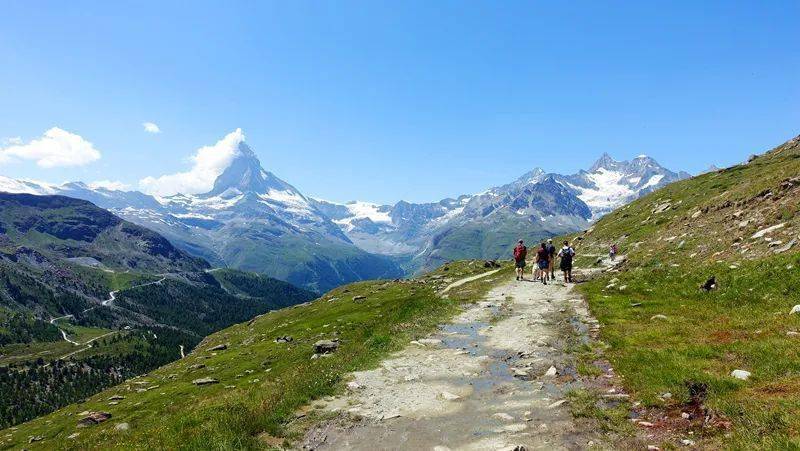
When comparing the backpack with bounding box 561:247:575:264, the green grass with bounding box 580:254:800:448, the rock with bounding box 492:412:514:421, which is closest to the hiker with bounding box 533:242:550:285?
the backpack with bounding box 561:247:575:264

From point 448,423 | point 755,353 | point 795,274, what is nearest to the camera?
point 448,423

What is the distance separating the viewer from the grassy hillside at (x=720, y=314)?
36.1 ft

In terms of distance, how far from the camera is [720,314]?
824 inches

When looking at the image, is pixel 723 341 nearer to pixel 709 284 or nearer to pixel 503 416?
pixel 503 416

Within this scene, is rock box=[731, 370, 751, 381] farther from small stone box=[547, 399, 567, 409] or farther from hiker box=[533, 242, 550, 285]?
hiker box=[533, 242, 550, 285]

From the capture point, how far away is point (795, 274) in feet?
72.9

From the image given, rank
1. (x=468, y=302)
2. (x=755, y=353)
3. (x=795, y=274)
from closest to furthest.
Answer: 1. (x=755, y=353)
2. (x=795, y=274)
3. (x=468, y=302)

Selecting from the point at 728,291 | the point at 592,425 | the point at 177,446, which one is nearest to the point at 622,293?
→ the point at 728,291

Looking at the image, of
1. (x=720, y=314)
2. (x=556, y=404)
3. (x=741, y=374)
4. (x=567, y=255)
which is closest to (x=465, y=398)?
(x=556, y=404)

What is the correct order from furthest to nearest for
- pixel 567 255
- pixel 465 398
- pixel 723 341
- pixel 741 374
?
pixel 567 255, pixel 723 341, pixel 465 398, pixel 741 374

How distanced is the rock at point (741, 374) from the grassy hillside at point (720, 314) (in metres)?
0.18

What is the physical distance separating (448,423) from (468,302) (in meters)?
22.3

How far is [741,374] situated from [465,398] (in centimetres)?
791

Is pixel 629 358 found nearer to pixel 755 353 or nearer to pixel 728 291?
pixel 755 353
